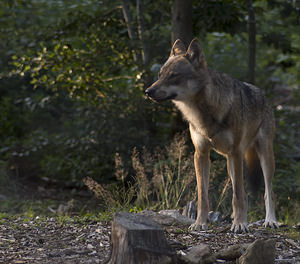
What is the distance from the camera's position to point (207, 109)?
494 centimetres

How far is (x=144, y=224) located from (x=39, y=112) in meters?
8.07

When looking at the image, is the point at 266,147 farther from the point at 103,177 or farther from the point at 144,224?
the point at 103,177

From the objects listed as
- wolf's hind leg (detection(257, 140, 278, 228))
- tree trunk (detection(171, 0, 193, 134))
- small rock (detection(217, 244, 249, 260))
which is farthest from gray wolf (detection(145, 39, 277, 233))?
tree trunk (detection(171, 0, 193, 134))

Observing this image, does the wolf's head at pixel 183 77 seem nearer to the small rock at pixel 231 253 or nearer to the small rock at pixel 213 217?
the small rock at pixel 231 253

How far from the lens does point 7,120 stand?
1055 cm

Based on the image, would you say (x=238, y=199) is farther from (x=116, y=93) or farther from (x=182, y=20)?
(x=116, y=93)

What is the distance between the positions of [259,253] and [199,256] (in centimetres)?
49

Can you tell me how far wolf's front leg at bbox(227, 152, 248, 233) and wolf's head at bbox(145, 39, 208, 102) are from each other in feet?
3.05

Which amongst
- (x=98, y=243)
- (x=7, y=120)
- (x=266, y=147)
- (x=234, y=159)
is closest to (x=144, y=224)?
(x=98, y=243)

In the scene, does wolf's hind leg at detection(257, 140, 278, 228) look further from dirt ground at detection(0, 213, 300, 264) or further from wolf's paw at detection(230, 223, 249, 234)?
wolf's paw at detection(230, 223, 249, 234)

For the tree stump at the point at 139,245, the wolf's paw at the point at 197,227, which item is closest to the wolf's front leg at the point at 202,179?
the wolf's paw at the point at 197,227

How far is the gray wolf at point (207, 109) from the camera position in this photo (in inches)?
188

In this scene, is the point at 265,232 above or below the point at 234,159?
below

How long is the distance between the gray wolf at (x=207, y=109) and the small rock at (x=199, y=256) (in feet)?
4.29
